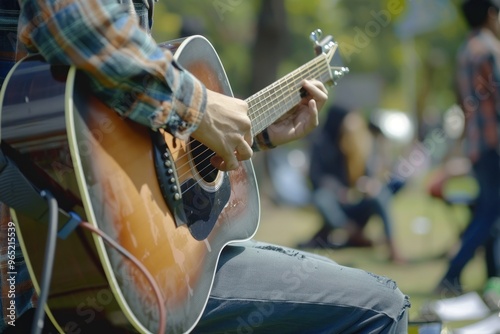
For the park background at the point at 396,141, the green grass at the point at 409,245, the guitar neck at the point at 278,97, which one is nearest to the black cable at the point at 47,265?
the guitar neck at the point at 278,97

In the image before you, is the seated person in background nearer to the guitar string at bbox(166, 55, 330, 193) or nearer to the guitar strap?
the guitar string at bbox(166, 55, 330, 193)

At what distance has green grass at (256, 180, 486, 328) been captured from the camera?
24.0 ft

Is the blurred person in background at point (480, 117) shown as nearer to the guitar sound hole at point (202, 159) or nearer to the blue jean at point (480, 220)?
the blue jean at point (480, 220)

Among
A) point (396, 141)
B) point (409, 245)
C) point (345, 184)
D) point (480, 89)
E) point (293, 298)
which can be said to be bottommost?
point (396, 141)

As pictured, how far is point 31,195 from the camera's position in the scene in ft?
6.16

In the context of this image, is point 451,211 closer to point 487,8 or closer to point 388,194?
point 388,194

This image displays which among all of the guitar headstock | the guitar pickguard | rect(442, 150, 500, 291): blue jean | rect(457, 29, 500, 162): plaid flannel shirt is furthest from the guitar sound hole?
rect(442, 150, 500, 291): blue jean

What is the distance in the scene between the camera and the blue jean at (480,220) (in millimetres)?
6652

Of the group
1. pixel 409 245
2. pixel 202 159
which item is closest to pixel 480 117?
pixel 409 245

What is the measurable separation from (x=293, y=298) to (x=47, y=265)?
683mm

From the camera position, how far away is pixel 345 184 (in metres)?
9.91

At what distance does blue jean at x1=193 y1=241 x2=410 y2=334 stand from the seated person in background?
22.5 ft

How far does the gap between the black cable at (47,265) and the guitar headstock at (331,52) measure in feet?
4.96

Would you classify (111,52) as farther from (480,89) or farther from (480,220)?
(480,220)
